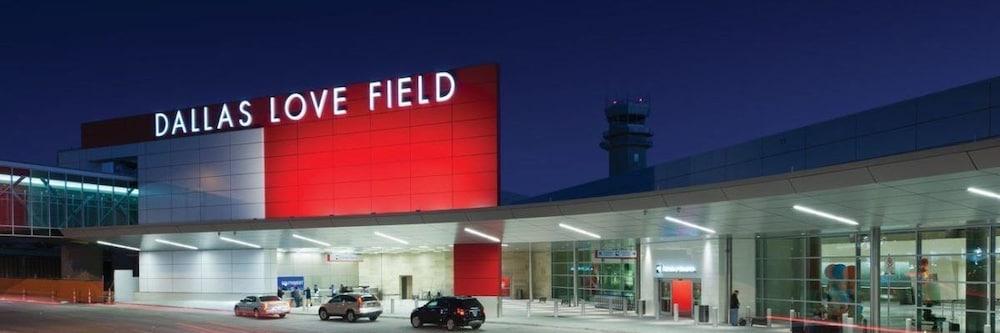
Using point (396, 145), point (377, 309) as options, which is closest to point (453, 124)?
point (396, 145)

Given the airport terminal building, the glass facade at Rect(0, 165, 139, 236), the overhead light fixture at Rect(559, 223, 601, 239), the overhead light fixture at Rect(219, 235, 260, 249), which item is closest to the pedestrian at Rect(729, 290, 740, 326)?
the airport terminal building

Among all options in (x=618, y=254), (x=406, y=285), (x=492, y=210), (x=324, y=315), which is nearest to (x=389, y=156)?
(x=324, y=315)

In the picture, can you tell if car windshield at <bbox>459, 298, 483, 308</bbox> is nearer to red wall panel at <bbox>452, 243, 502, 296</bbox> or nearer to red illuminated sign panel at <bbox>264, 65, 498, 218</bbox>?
red wall panel at <bbox>452, 243, 502, 296</bbox>

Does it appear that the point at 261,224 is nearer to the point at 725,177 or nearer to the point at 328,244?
the point at 328,244

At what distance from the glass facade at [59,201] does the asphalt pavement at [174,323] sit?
762cm

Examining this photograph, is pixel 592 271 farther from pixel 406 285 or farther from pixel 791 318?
pixel 791 318

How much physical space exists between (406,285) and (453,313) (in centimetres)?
3208

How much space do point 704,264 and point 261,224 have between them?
20834 millimetres

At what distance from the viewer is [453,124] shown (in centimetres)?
4688

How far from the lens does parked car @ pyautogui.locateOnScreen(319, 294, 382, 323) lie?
42.2 m

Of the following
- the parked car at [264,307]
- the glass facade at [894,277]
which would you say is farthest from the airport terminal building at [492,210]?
the parked car at [264,307]

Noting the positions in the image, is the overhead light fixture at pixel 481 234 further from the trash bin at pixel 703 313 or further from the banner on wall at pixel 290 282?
the banner on wall at pixel 290 282

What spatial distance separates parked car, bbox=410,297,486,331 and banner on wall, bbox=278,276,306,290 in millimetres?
22484

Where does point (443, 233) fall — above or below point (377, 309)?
above
